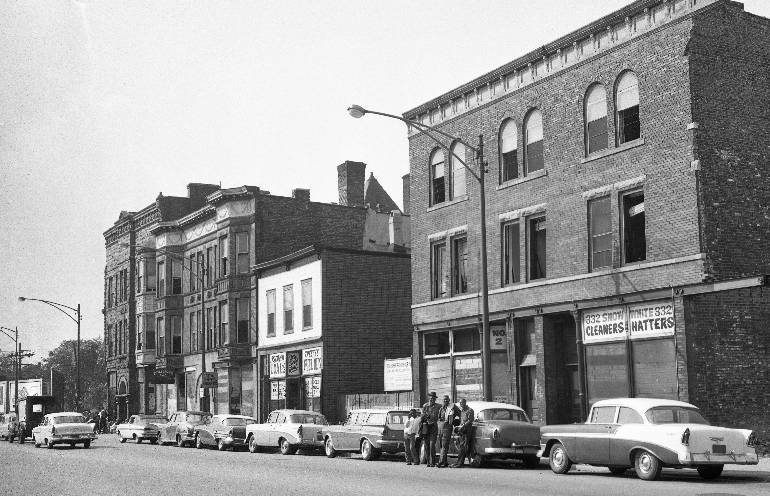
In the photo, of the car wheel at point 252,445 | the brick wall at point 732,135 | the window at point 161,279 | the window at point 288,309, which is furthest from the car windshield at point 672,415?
the window at point 161,279

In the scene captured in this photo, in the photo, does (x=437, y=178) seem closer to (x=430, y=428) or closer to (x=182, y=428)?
(x=430, y=428)

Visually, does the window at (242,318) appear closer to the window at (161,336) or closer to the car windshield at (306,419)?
the window at (161,336)

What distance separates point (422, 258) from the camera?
3622 centimetres

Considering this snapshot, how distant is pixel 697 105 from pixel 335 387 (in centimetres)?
2266

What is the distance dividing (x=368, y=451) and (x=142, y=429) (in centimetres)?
1912

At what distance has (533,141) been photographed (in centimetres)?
3158

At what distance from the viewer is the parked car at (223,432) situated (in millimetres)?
35438

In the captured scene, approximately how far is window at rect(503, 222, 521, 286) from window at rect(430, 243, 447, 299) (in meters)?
3.56

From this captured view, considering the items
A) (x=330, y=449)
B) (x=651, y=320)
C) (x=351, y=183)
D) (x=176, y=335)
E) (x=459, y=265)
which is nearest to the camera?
(x=651, y=320)

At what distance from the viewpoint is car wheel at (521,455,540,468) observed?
2292cm

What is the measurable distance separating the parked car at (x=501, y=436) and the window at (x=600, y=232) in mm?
6590

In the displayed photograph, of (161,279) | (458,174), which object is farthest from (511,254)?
(161,279)

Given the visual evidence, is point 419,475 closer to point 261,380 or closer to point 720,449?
point 720,449

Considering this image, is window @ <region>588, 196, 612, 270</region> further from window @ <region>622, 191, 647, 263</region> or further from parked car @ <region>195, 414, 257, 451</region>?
parked car @ <region>195, 414, 257, 451</region>
